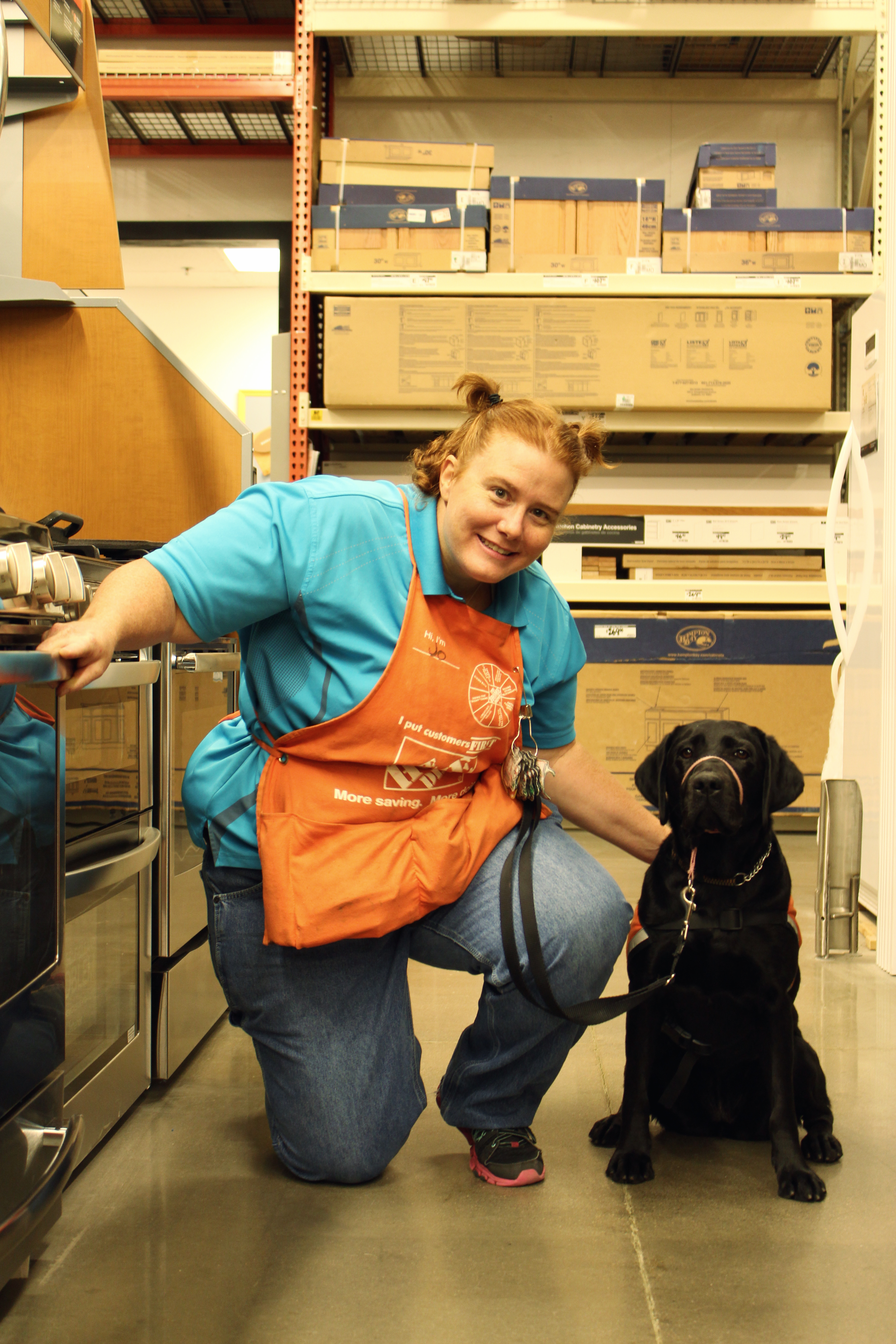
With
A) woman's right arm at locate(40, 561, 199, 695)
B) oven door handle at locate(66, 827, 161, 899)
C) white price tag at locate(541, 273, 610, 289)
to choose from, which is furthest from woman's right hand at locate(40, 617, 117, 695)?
white price tag at locate(541, 273, 610, 289)

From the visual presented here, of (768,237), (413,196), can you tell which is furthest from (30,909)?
(768,237)

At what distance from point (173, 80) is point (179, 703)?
3.26 meters

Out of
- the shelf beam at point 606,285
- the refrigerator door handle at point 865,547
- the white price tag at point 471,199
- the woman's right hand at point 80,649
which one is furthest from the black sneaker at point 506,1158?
the white price tag at point 471,199

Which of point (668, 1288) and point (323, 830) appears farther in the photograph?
point (323, 830)

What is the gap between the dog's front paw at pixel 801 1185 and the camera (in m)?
1.27

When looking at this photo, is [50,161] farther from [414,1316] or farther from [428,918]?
[414,1316]

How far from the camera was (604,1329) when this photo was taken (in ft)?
3.27

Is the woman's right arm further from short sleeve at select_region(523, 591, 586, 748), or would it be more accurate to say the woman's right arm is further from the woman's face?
short sleeve at select_region(523, 591, 586, 748)

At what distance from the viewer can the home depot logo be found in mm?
3801

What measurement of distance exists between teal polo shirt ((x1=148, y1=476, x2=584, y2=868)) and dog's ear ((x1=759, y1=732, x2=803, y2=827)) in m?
0.44

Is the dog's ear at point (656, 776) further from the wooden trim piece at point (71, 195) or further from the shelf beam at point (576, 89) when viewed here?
the shelf beam at point (576, 89)

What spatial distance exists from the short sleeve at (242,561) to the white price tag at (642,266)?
2.94m

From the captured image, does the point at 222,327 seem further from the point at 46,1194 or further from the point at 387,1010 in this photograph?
the point at 46,1194

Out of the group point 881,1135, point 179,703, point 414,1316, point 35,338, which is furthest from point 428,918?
point 35,338
